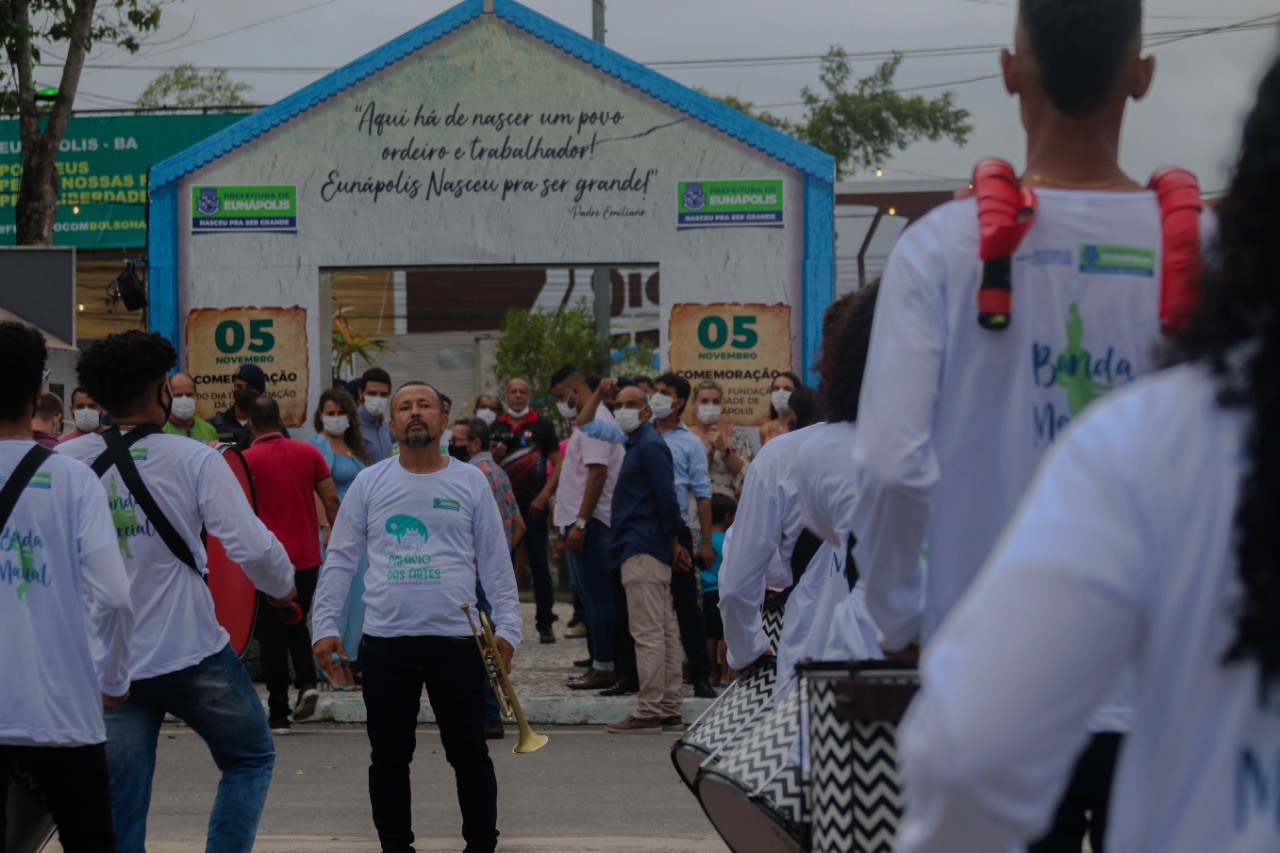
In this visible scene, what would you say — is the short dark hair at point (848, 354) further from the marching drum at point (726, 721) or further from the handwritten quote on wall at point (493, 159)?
the handwritten quote on wall at point (493, 159)

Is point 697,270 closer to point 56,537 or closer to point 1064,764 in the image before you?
point 56,537

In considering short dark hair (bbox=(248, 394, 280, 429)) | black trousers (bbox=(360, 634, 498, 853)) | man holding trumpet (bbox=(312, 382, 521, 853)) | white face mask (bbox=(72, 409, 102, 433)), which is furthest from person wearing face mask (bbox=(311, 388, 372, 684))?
black trousers (bbox=(360, 634, 498, 853))

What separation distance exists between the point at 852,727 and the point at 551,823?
476 centimetres

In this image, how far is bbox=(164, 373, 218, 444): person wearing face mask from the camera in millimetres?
12227

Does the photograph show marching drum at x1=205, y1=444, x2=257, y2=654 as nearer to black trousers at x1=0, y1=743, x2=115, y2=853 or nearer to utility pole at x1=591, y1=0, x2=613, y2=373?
black trousers at x1=0, y1=743, x2=115, y2=853

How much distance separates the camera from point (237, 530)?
5434 millimetres

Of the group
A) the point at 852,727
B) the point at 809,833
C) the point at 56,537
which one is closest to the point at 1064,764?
the point at 852,727

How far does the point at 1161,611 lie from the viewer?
1669 millimetres

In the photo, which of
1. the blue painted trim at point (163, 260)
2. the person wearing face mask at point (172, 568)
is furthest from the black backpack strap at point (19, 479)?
the blue painted trim at point (163, 260)

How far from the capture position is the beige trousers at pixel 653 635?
10359mm

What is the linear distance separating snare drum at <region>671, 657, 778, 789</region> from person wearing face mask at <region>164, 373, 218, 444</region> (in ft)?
26.2

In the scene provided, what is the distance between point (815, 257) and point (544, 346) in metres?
18.2

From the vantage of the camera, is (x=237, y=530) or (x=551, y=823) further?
(x=551, y=823)

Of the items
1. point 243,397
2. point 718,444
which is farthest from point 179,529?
point 718,444
